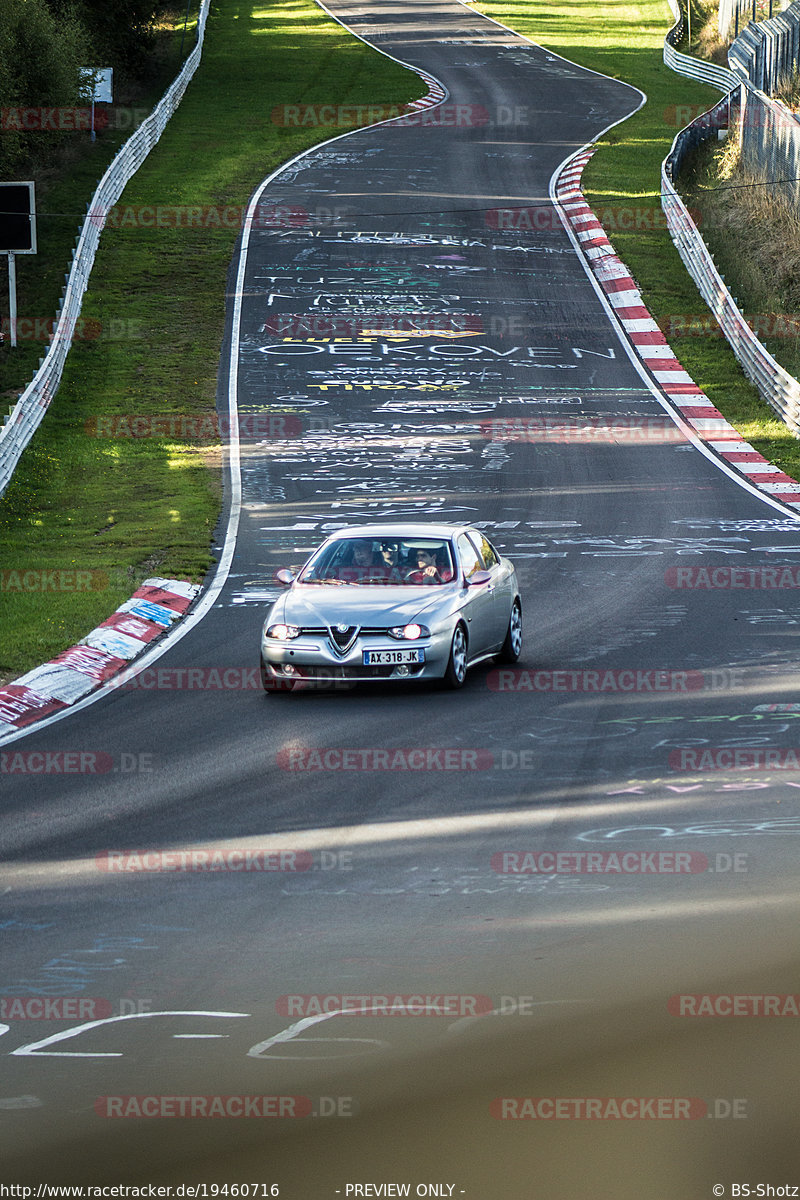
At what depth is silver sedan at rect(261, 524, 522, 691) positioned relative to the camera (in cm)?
1322

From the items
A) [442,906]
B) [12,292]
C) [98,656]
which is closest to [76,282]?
[12,292]

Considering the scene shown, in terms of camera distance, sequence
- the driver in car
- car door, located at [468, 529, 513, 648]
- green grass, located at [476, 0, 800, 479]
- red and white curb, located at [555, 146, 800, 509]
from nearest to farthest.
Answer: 1. the driver in car
2. car door, located at [468, 529, 513, 648]
3. red and white curb, located at [555, 146, 800, 509]
4. green grass, located at [476, 0, 800, 479]

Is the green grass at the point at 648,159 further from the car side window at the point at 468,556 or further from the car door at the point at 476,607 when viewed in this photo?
the car door at the point at 476,607

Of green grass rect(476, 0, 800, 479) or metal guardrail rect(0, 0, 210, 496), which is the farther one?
green grass rect(476, 0, 800, 479)

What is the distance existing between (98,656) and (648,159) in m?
41.0

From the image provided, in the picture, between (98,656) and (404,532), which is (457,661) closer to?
(404,532)

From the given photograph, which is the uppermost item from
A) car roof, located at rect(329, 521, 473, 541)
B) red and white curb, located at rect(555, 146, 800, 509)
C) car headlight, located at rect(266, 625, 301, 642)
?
car roof, located at rect(329, 521, 473, 541)

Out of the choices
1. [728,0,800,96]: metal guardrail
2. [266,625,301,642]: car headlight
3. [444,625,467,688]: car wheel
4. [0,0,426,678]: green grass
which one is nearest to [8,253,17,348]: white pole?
[0,0,426,678]: green grass

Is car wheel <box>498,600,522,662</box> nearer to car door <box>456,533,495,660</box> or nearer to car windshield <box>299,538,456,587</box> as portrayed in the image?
car door <box>456,533,495,660</box>

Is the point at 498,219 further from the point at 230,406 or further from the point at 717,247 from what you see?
the point at 230,406

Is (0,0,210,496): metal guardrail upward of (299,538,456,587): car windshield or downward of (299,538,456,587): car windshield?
downward

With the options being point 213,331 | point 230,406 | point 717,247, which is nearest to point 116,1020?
point 230,406

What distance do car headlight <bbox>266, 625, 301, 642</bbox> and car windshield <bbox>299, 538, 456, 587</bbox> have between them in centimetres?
95

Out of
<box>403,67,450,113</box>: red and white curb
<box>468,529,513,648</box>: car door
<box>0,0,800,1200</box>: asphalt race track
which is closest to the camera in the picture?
<box>0,0,800,1200</box>: asphalt race track
